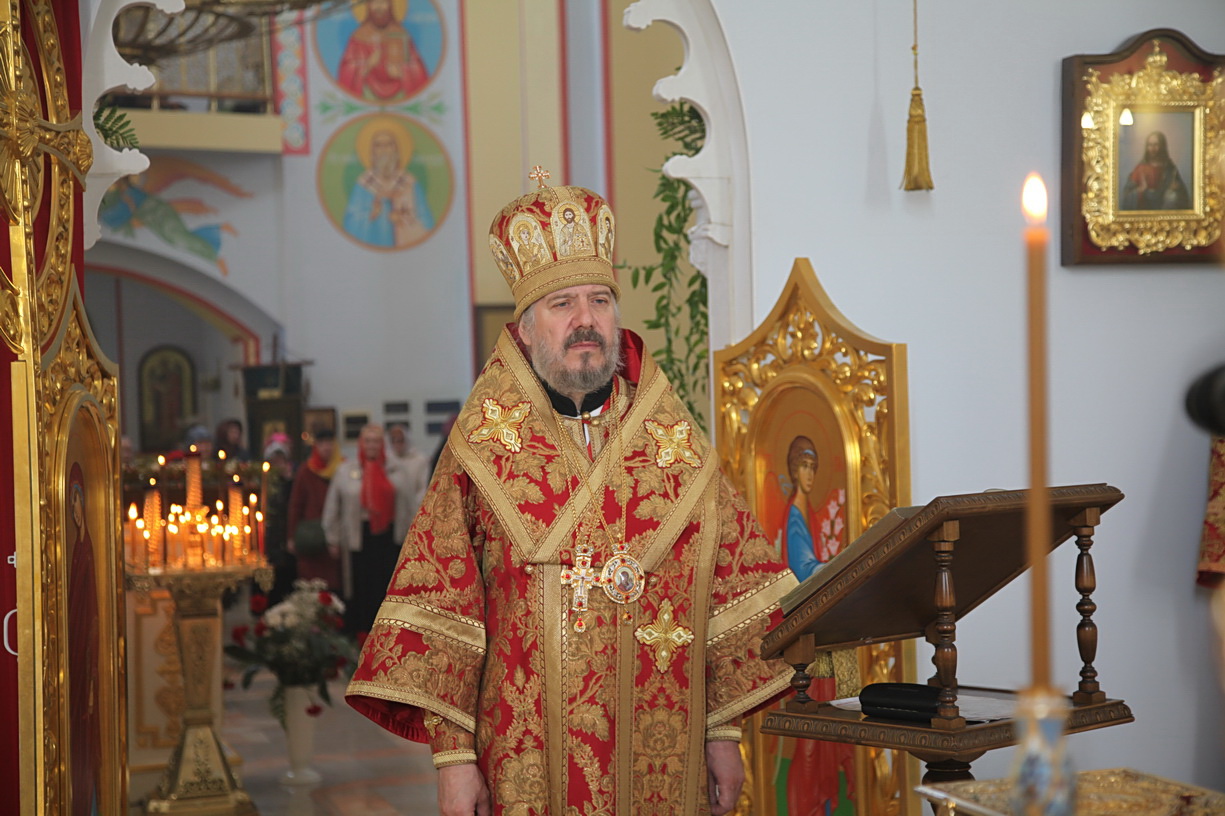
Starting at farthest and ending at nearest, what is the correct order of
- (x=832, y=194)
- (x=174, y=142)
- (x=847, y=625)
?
(x=174, y=142)
(x=832, y=194)
(x=847, y=625)

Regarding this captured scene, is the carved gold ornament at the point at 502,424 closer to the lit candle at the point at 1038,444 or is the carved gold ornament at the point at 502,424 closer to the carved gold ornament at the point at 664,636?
the carved gold ornament at the point at 664,636

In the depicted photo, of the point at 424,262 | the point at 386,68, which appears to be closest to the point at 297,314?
the point at 424,262

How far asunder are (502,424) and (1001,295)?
1825mm

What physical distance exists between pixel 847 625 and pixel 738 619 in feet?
1.44

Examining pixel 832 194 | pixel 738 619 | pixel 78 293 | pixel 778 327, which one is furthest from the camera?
pixel 832 194

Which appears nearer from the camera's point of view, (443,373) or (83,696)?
(83,696)

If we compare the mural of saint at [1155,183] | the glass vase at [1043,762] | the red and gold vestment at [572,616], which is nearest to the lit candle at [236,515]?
the red and gold vestment at [572,616]

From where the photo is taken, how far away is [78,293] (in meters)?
2.96

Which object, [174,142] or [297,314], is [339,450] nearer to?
[297,314]

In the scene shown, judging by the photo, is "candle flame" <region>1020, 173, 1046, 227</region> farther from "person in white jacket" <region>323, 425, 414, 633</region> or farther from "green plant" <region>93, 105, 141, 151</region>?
"person in white jacket" <region>323, 425, 414, 633</region>

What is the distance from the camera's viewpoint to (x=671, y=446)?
2.81 meters

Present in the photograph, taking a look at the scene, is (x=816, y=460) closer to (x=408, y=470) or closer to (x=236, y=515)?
(x=236, y=515)

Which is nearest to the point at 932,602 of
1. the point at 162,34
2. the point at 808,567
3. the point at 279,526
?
the point at 808,567

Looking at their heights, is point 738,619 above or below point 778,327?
below
